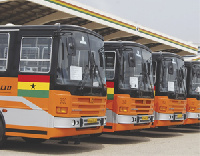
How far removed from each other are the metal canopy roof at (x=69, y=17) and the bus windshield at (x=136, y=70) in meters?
10.8

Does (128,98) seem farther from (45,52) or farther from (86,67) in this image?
(45,52)

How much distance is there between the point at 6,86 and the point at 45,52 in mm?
1216

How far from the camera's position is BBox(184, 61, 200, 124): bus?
17.7 metres

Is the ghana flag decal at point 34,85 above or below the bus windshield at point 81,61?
below

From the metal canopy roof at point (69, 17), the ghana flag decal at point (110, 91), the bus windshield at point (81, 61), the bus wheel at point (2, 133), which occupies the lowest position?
the bus wheel at point (2, 133)

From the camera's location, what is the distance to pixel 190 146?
42.1ft

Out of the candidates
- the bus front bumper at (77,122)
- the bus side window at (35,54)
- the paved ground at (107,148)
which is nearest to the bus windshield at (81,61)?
the bus side window at (35,54)

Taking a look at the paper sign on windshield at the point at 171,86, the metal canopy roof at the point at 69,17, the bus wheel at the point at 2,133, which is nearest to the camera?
the bus wheel at the point at 2,133

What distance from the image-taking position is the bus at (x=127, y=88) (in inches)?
500

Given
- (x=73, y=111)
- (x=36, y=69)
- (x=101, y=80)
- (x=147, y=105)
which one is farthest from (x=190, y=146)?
(x=36, y=69)

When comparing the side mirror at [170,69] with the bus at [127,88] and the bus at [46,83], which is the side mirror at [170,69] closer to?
the bus at [127,88]

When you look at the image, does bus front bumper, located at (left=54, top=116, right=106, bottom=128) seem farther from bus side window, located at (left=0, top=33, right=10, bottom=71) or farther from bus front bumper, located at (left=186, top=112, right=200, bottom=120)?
bus front bumper, located at (left=186, top=112, right=200, bottom=120)

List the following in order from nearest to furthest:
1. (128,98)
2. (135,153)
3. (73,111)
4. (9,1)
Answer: (73,111)
(135,153)
(128,98)
(9,1)

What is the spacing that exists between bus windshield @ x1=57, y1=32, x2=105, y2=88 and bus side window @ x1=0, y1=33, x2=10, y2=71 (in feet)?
4.38
